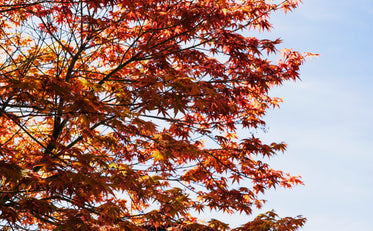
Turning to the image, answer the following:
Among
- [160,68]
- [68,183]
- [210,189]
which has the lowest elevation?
[68,183]

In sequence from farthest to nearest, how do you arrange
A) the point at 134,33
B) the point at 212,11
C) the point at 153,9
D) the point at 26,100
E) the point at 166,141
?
1. the point at 134,33
2. the point at 153,9
3. the point at 212,11
4. the point at 166,141
5. the point at 26,100

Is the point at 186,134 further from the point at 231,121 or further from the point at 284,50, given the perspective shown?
the point at 284,50

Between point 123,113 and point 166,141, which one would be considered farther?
point 166,141

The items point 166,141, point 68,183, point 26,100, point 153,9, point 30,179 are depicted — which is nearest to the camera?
point 68,183

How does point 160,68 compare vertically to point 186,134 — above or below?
above

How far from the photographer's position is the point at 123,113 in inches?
216

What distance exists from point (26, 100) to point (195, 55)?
11.7 feet

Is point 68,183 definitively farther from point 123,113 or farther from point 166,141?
point 166,141

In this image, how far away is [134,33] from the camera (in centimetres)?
793

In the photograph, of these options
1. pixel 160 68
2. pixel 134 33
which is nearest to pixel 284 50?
pixel 160 68

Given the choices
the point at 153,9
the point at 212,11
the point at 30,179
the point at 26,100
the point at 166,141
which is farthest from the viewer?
the point at 153,9

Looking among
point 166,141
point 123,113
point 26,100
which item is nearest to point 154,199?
point 166,141

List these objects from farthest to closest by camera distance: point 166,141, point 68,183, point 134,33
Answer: point 134,33
point 166,141
point 68,183

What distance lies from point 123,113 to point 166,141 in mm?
1081
